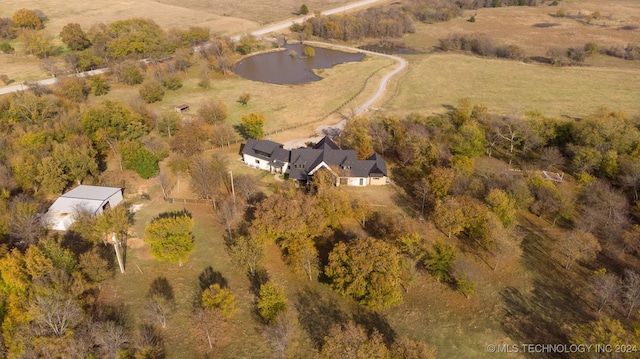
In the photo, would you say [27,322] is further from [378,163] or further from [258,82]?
[258,82]

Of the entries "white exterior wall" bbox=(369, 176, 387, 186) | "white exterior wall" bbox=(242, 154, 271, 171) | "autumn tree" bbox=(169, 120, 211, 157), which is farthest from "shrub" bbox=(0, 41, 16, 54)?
"white exterior wall" bbox=(369, 176, 387, 186)

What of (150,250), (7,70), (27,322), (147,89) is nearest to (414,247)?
(150,250)

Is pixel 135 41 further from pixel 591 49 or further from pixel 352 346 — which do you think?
pixel 591 49

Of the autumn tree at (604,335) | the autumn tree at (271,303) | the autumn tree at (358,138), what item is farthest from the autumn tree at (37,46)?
the autumn tree at (604,335)

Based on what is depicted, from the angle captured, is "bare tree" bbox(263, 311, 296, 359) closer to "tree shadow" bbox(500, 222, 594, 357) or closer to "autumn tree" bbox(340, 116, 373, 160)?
"tree shadow" bbox(500, 222, 594, 357)

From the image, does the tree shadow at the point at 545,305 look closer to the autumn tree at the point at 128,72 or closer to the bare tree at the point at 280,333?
the bare tree at the point at 280,333

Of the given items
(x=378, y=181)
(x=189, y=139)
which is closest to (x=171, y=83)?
(x=189, y=139)
